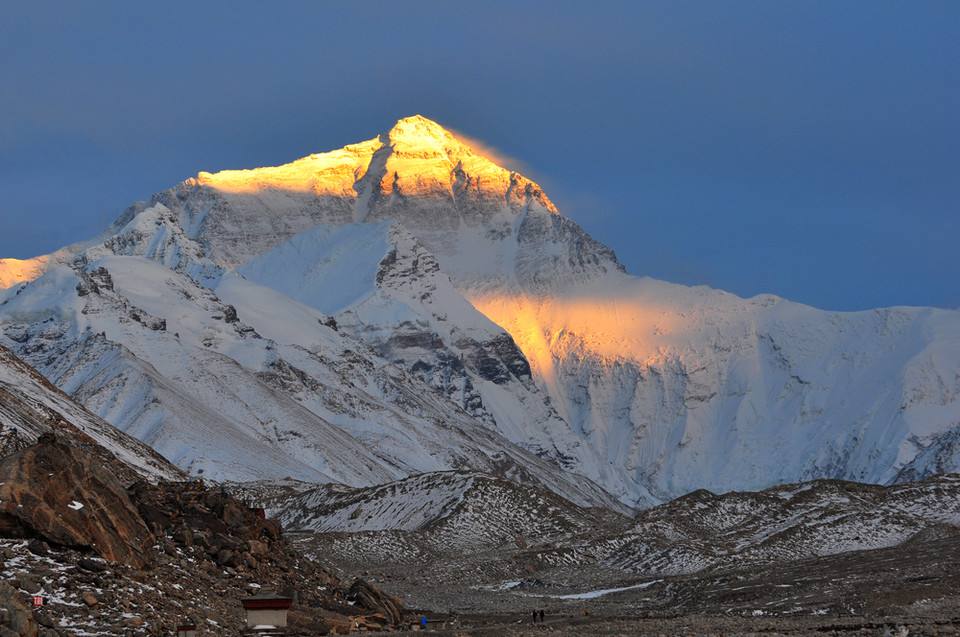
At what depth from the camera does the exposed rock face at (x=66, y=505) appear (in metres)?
54.0

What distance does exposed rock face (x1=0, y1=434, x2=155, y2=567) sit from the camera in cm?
5400

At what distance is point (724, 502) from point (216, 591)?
111568 millimetres

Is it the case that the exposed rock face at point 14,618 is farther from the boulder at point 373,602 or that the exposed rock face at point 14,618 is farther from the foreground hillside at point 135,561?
the boulder at point 373,602

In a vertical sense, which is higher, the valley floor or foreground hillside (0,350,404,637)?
the valley floor

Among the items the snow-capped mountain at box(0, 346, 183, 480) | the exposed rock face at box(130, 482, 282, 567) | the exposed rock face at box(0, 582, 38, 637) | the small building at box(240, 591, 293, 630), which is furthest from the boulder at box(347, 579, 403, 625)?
the snow-capped mountain at box(0, 346, 183, 480)

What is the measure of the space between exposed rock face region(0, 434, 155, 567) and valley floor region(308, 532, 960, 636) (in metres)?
10.8

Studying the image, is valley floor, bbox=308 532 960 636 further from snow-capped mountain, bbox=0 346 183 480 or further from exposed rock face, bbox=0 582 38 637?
snow-capped mountain, bbox=0 346 183 480

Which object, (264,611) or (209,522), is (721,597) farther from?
(264,611)

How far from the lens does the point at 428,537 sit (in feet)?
513

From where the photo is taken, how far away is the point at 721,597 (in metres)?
95.5

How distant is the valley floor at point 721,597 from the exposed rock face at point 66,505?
1082cm

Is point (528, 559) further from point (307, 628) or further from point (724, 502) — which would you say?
point (307, 628)

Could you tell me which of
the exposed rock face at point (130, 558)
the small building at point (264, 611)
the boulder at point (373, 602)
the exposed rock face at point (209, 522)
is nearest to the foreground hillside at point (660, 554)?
the boulder at point (373, 602)

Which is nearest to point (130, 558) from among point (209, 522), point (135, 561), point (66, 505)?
point (135, 561)
